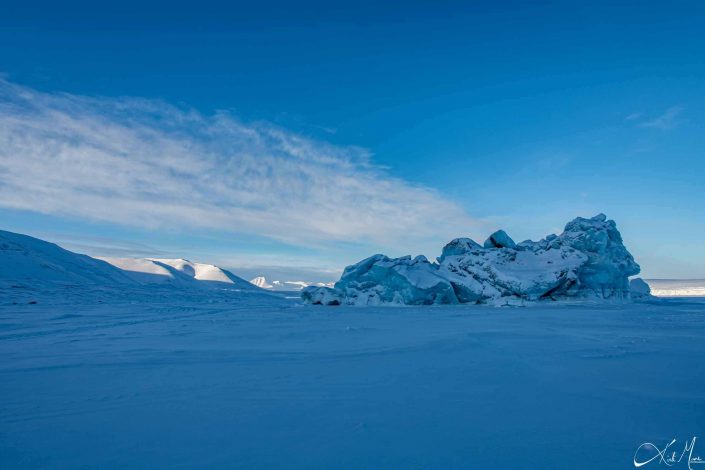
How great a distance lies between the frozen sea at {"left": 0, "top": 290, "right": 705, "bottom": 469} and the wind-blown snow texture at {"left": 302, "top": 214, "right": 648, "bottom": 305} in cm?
1440

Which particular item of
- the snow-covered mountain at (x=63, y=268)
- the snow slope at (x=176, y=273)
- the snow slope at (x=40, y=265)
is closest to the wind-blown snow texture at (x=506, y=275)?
the snow-covered mountain at (x=63, y=268)

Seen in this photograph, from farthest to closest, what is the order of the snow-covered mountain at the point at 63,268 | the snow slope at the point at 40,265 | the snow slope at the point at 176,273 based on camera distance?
the snow slope at the point at 176,273
the snow-covered mountain at the point at 63,268
the snow slope at the point at 40,265

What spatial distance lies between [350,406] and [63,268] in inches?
1590

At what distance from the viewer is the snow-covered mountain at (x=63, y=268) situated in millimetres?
28172

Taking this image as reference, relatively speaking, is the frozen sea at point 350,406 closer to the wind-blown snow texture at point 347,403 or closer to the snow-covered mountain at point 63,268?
the wind-blown snow texture at point 347,403

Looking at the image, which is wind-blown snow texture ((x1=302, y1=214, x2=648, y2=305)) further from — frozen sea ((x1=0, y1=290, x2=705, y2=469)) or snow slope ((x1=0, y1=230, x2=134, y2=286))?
snow slope ((x1=0, y1=230, x2=134, y2=286))

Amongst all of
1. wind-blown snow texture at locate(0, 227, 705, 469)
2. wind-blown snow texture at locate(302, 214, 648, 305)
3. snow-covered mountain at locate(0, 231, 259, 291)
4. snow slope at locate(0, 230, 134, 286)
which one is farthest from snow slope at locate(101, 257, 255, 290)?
wind-blown snow texture at locate(0, 227, 705, 469)

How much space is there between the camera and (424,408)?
247 centimetres

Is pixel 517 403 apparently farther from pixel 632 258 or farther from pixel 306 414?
pixel 632 258

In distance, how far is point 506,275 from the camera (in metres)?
19.4

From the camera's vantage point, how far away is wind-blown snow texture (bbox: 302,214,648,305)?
18.9m

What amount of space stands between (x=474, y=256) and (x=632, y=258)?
354 inches

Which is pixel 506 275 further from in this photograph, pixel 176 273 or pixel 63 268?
pixel 176 273

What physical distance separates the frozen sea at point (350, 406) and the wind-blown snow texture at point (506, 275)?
1440cm
